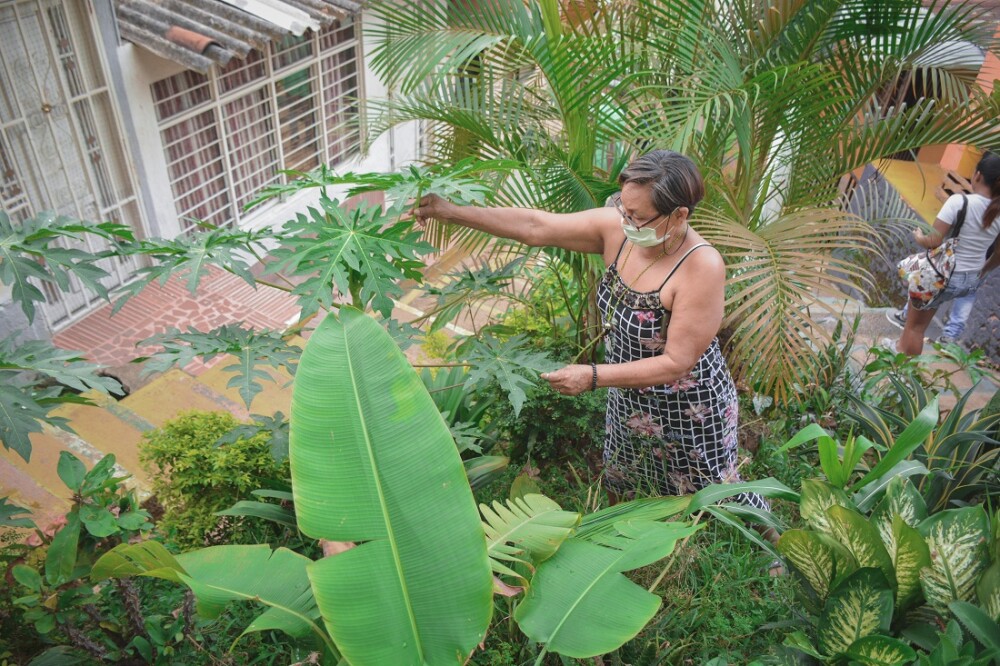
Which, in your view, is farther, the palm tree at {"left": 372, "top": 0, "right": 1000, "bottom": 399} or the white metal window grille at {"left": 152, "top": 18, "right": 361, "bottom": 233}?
the white metal window grille at {"left": 152, "top": 18, "right": 361, "bottom": 233}

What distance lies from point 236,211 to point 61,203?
1849 mm

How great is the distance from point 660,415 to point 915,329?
3328mm

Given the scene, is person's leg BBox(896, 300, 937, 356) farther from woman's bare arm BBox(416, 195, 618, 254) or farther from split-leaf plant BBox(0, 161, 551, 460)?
split-leaf plant BBox(0, 161, 551, 460)

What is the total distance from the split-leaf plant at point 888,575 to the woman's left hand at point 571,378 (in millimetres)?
765

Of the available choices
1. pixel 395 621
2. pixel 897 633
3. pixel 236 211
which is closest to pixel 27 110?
pixel 236 211

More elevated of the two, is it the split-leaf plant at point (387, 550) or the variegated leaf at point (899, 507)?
the split-leaf plant at point (387, 550)

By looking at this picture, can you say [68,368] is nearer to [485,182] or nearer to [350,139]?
[485,182]

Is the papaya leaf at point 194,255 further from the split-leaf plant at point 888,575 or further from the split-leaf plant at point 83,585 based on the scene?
the split-leaf plant at point 888,575

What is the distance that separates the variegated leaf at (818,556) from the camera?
79.6 inches

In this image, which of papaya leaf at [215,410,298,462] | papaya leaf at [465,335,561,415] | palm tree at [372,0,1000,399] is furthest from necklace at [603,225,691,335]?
papaya leaf at [215,410,298,462]

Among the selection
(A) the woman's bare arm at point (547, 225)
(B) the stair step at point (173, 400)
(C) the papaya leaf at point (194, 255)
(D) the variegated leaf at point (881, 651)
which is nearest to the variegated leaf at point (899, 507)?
(D) the variegated leaf at point (881, 651)

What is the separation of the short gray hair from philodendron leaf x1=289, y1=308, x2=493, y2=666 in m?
1.13

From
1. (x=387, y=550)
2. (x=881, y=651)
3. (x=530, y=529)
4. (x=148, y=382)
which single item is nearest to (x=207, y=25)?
(x=148, y=382)

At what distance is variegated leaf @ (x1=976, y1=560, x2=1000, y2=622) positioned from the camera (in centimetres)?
191
